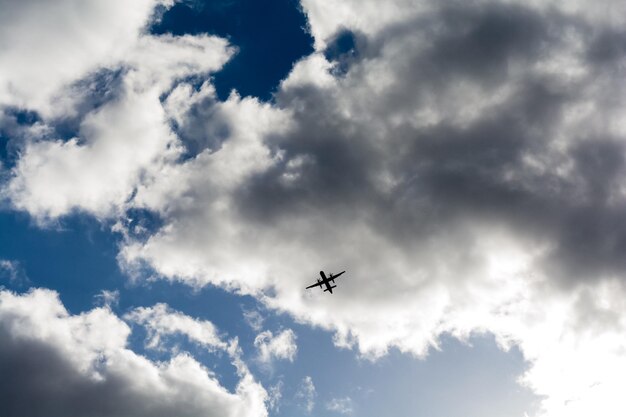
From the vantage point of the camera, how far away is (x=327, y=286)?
181 metres
